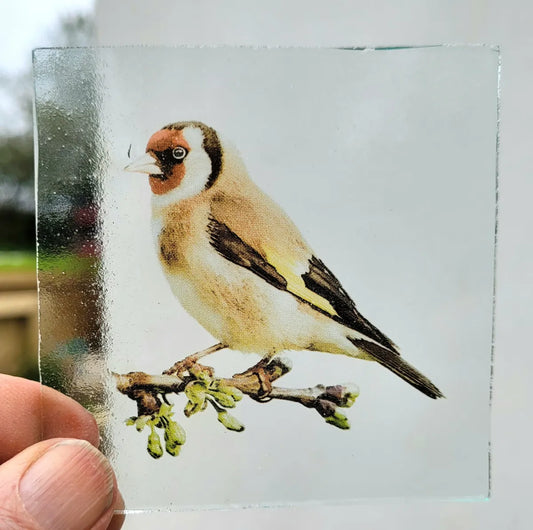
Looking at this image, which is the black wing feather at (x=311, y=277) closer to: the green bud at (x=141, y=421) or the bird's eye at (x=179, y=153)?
the bird's eye at (x=179, y=153)

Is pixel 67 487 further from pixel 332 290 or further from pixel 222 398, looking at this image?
pixel 332 290

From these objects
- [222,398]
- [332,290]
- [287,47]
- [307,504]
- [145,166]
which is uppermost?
[287,47]

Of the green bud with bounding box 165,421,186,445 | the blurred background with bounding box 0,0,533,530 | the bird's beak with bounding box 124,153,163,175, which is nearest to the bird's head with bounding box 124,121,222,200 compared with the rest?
the bird's beak with bounding box 124,153,163,175

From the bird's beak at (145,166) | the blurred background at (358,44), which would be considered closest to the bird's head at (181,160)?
the bird's beak at (145,166)

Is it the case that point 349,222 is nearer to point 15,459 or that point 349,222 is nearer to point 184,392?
point 184,392

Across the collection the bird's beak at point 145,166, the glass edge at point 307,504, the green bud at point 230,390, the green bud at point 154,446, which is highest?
the bird's beak at point 145,166

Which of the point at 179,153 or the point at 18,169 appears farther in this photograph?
the point at 18,169

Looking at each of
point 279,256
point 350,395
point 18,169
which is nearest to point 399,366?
point 350,395
